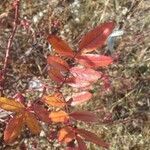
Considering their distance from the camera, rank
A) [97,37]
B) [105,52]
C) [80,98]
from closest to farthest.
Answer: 1. [97,37]
2. [80,98]
3. [105,52]

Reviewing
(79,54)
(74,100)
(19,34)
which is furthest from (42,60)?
(79,54)

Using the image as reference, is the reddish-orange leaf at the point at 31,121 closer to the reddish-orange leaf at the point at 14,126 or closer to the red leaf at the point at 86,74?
the reddish-orange leaf at the point at 14,126

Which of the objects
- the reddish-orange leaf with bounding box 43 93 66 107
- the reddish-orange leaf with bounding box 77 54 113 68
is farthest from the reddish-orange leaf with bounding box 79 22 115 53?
the reddish-orange leaf with bounding box 43 93 66 107

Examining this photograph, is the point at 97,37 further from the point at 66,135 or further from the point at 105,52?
the point at 105,52

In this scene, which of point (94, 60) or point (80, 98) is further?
point (80, 98)

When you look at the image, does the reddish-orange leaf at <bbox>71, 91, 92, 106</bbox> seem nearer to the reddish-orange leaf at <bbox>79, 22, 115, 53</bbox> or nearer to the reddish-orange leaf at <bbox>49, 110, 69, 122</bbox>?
the reddish-orange leaf at <bbox>49, 110, 69, 122</bbox>

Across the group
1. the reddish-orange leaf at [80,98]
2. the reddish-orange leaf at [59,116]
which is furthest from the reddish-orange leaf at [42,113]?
the reddish-orange leaf at [80,98]

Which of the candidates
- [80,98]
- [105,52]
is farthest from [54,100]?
[105,52]
